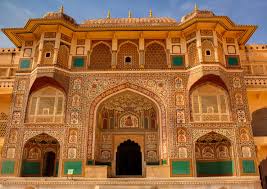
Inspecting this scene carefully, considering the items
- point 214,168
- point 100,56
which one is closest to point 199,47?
point 100,56

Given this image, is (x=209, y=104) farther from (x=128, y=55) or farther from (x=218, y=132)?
(x=128, y=55)

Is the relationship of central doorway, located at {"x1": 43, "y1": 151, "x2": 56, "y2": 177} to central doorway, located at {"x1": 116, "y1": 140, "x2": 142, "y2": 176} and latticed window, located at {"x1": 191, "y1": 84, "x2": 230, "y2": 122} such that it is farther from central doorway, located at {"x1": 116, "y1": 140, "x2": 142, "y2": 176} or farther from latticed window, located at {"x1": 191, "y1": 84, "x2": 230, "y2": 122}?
latticed window, located at {"x1": 191, "y1": 84, "x2": 230, "y2": 122}

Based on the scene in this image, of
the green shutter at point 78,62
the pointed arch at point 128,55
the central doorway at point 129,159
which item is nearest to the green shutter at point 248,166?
the central doorway at point 129,159

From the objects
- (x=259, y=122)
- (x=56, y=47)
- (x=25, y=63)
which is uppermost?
(x=56, y=47)

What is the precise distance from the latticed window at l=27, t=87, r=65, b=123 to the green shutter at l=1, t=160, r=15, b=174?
2.04 m

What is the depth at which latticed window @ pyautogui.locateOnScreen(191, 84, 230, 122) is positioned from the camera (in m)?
14.3

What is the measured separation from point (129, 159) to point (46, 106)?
5.01m

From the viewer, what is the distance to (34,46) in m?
15.9

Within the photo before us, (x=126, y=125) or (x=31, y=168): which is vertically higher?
(x=126, y=125)

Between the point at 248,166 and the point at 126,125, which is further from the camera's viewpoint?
the point at 126,125

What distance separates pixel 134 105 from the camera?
16094mm

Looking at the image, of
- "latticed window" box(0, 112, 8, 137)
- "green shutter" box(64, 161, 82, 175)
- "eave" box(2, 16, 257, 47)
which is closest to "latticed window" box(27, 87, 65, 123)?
"green shutter" box(64, 161, 82, 175)

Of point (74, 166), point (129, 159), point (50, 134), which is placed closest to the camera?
point (74, 166)

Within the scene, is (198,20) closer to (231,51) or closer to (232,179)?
(231,51)
